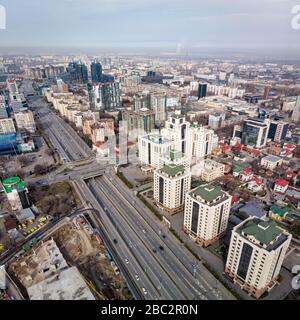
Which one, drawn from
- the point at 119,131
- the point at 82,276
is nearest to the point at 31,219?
the point at 82,276

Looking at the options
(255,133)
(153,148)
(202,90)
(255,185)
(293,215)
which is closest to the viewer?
(293,215)

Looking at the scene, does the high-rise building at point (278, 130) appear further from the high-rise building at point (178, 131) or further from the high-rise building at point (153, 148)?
the high-rise building at point (153, 148)

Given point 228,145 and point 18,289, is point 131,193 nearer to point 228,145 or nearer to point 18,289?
point 18,289

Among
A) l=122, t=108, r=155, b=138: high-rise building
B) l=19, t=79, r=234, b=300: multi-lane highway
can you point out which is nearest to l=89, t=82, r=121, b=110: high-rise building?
l=122, t=108, r=155, b=138: high-rise building

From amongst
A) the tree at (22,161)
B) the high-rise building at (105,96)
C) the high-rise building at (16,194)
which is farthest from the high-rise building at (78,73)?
the high-rise building at (16,194)

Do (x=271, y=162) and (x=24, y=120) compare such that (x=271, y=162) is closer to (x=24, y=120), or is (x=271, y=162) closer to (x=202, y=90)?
(x=202, y=90)

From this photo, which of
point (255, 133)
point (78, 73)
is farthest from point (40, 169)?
point (78, 73)

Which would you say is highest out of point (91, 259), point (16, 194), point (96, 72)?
point (96, 72)
